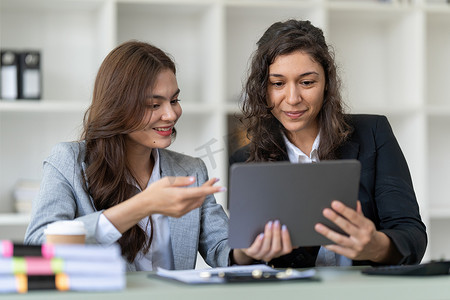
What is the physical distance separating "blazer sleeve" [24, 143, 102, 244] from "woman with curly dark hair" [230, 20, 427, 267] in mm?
587

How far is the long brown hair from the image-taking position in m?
1.87

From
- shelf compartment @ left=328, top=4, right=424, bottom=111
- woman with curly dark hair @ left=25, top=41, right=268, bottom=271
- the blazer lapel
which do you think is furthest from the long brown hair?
shelf compartment @ left=328, top=4, right=424, bottom=111

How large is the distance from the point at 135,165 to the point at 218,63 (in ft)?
4.55

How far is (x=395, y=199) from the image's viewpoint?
1920 millimetres

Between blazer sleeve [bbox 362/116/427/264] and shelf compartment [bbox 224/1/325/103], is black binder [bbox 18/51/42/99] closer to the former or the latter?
shelf compartment [bbox 224/1/325/103]

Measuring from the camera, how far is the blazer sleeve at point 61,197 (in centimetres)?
162

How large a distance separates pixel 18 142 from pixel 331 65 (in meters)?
1.97

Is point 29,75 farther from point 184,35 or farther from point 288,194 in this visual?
point 288,194

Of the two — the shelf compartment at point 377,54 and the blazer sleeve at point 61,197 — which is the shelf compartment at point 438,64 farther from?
the blazer sleeve at point 61,197

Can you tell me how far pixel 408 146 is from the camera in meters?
3.59

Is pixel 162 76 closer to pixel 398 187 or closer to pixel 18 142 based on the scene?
pixel 398 187

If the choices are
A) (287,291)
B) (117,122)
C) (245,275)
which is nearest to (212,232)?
(117,122)

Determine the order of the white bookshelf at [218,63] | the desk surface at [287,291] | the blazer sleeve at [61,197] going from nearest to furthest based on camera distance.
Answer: the desk surface at [287,291], the blazer sleeve at [61,197], the white bookshelf at [218,63]

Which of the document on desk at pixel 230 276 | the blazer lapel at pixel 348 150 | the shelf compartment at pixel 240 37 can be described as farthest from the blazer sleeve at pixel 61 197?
the shelf compartment at pixel 240 37
